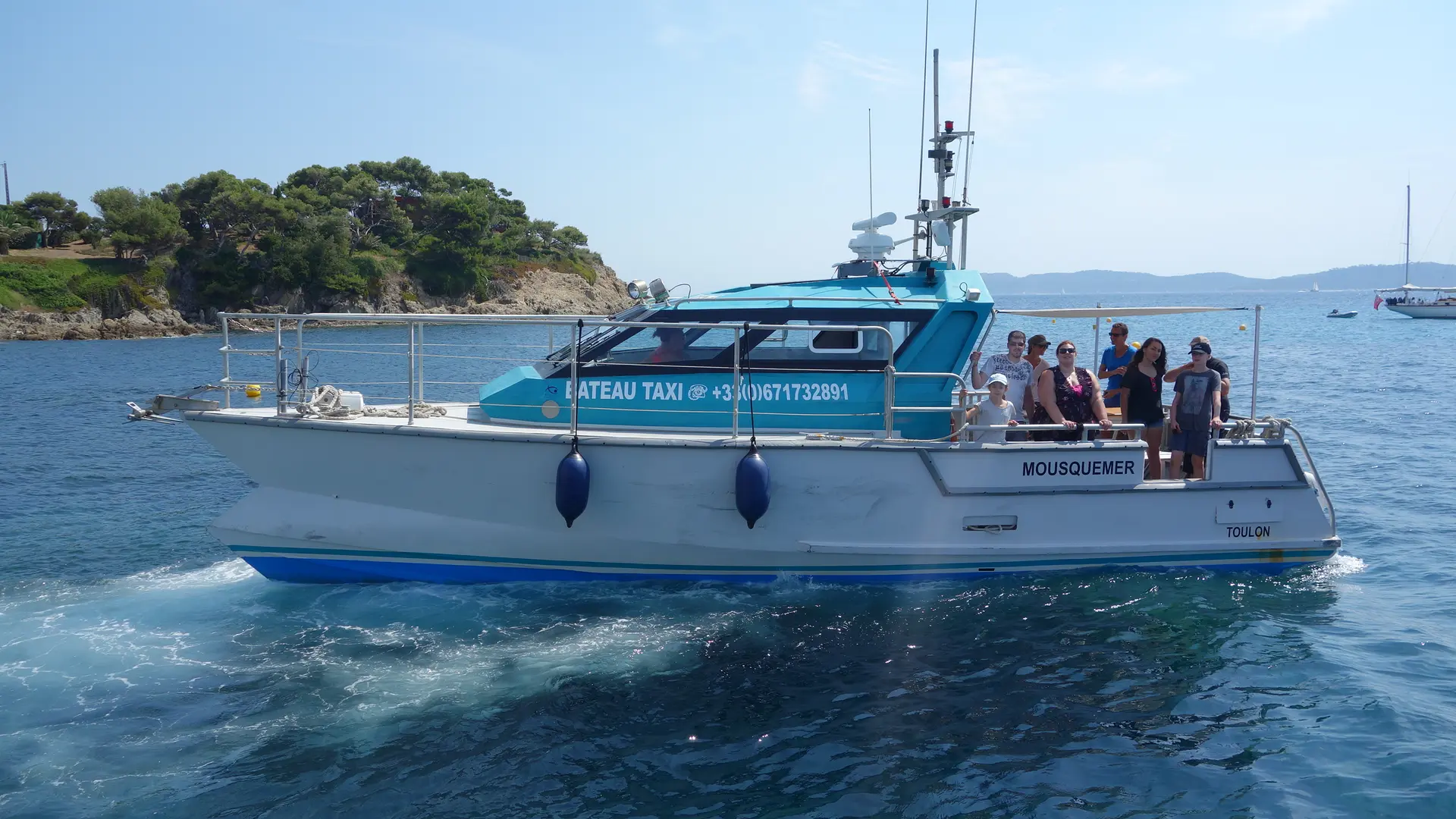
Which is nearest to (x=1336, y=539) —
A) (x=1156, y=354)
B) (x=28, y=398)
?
(x=1156, y=354)

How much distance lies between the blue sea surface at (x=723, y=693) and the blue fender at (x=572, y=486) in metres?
0.81

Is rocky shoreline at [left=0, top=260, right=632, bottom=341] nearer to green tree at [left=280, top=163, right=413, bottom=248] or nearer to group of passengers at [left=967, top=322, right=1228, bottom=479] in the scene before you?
green tree at [left=280, top=163, right=413, bottom=248]

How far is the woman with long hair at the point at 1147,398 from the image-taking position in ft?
25.8

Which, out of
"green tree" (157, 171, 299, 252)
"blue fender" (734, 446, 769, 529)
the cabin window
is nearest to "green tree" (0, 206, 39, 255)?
"green tree" (157, 171, 299, 252)

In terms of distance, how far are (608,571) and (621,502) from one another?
0.66 meters

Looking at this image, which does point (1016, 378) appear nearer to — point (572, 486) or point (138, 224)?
point (572, 486)

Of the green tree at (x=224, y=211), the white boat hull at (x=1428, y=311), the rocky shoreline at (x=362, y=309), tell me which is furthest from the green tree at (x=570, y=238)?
the white boat hull at (x=1428, y=311)

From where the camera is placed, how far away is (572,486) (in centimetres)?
696

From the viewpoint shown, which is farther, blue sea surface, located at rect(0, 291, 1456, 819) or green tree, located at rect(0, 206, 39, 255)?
green tree, located at rect(0, 206, 39, 255)

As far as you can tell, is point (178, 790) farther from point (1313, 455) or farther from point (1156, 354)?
point (1313, 455)

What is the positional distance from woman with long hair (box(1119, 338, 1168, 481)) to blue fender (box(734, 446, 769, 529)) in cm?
316

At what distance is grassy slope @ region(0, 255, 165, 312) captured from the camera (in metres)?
45.2

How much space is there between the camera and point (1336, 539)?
8.12 metres

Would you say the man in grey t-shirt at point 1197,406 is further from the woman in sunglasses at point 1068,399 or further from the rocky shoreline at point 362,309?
the rocky shoreline at point 362,309
